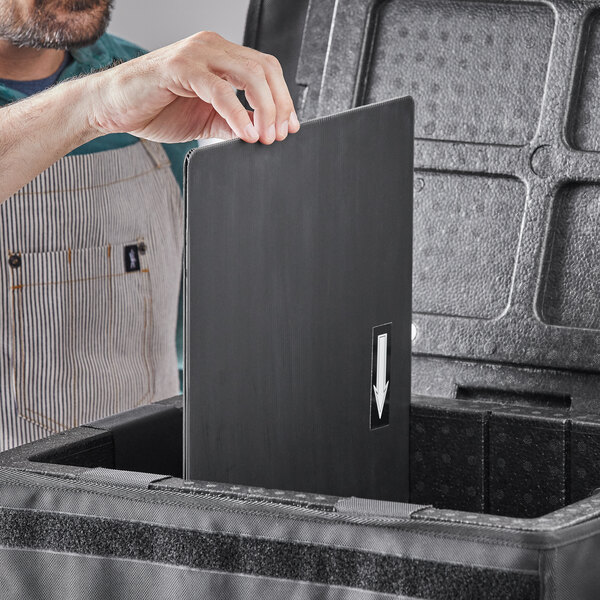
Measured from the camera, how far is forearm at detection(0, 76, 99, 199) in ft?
3.51

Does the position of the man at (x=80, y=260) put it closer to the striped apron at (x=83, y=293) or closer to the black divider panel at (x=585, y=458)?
the striped apron at (x=83, y=293)

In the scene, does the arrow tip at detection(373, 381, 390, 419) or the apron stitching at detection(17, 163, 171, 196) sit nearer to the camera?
the arrow tip at detection(373, 381, 390, 419)

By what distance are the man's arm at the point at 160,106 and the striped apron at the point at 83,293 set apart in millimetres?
396

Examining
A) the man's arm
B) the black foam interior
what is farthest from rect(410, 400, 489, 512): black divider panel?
the man's arm

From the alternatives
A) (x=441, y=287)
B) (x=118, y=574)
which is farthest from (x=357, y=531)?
(x=441, y=287)

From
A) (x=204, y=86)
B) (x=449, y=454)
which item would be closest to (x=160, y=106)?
(x=204, y=86)

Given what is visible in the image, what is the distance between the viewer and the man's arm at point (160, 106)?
881mm

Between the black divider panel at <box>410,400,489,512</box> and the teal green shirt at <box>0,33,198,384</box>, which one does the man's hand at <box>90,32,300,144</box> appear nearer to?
the black divider panel at <box>410,400,489,512</box>

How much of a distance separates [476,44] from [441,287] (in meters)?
0.28

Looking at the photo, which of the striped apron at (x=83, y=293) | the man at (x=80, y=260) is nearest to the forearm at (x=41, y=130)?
the man at (x=80, y=260)

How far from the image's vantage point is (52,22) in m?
1.56

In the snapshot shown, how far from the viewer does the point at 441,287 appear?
49.4 inches

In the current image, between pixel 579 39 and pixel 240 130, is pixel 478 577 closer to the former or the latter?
pixel 240 130

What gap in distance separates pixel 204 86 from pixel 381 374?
1.04 feet
